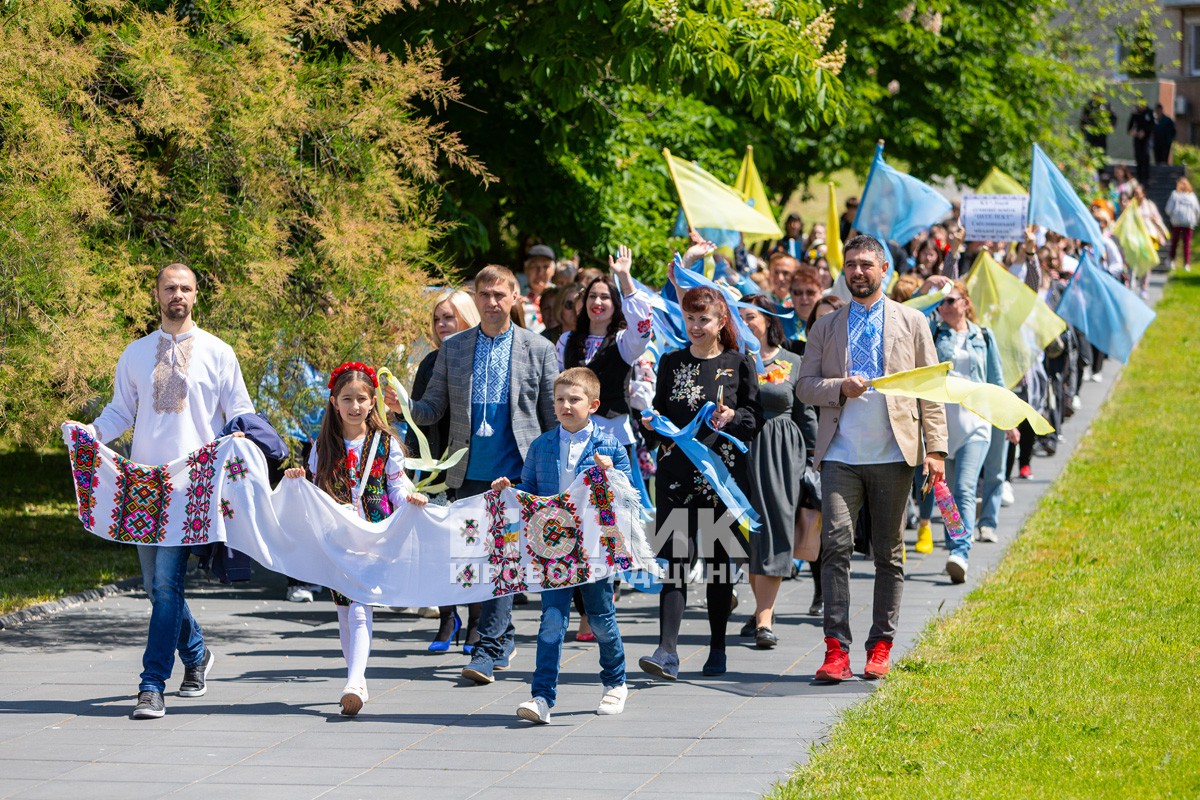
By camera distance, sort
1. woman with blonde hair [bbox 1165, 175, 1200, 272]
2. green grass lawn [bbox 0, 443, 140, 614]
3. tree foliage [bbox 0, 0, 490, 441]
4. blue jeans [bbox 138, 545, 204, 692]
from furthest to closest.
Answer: woman with blonde hair [bbox 1165, 175, 1200, 272]
green grass lawn [bbox 0, 443, 140, 614]
tree foliage [bbox 0, 0, 490, 441]
blue jeans [bbox 138, 545, 204, 692]

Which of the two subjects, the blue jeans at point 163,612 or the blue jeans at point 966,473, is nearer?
the blue jeans at point 163,612

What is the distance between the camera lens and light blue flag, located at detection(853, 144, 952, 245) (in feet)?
45.4

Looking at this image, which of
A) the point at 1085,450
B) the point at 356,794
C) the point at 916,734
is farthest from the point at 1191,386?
the point at 356,794

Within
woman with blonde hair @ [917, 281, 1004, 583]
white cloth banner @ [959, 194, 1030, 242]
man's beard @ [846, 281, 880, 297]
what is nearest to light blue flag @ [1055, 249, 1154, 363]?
white cloth banner @ [959, 194, 1030, 242]

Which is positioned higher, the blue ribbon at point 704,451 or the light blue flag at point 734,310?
the light blue flag at point 734,310

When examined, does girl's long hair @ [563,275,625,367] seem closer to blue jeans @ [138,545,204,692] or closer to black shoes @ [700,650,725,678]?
black shoes @ [700,650,725,678]

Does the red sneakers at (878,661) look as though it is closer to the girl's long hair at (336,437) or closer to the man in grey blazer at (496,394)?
the man in grey blazer at (496,394)

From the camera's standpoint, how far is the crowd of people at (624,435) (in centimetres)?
761

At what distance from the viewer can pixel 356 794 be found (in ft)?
20.2

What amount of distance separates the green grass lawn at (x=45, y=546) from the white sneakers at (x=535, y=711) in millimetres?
4297

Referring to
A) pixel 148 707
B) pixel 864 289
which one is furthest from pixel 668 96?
pixel 148 707

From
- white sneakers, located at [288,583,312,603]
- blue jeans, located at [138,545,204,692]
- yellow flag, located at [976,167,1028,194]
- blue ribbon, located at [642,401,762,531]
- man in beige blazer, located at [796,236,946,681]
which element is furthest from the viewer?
yellow flag, located at [976,167,1028,194]

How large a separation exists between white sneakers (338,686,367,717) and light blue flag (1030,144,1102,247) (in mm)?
9063

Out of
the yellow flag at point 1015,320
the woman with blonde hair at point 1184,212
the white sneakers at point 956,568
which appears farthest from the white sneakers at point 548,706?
the woman with blonde hair at point 1184,212
